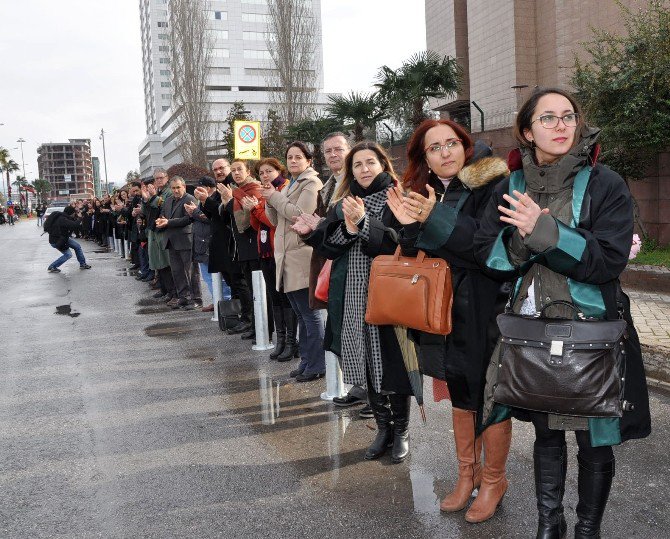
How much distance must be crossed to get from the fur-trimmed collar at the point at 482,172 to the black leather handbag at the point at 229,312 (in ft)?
17.6

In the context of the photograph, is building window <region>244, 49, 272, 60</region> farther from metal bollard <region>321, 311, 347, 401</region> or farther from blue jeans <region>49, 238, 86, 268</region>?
metal bollard <region>321, 311, 347, 401</region>

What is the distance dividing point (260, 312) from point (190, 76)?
45.1m

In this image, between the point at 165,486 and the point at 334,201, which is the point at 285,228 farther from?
the point at 165,486

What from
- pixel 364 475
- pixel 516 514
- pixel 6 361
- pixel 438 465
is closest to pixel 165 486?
pixel 364 475

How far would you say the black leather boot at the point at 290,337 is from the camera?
266 inches

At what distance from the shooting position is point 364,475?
389 cm

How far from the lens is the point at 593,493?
2719 millimetres

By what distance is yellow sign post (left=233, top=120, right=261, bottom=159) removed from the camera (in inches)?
460

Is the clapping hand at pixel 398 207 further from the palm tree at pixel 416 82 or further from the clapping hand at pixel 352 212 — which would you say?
the palm tree at pixel 416 82

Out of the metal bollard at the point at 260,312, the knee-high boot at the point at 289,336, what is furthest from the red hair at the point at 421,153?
the metal bollard at the point at 260,312

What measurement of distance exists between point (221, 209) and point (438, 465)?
16.2 ft

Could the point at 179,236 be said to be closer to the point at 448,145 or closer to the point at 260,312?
the point at 260,312

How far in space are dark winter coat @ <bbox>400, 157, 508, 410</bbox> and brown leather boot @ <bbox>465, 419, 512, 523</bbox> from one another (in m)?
0.18

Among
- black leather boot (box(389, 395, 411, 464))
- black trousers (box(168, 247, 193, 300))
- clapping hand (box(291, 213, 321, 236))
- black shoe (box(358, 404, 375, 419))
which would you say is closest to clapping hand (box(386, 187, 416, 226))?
clapping hand (box(291, 213, 321, 236))
